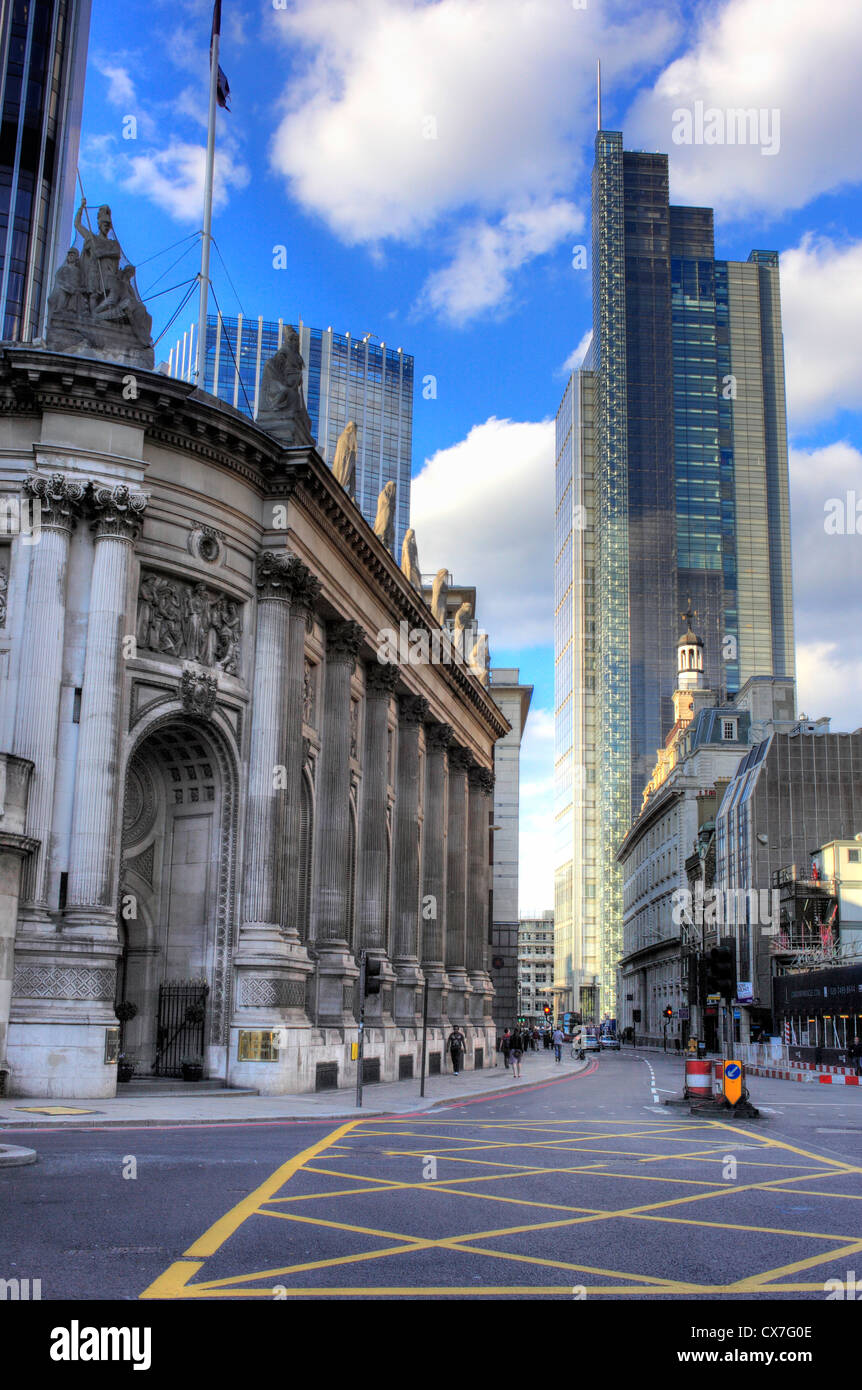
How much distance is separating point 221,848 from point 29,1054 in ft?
25.8

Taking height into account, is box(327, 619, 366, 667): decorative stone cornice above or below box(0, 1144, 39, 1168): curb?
above

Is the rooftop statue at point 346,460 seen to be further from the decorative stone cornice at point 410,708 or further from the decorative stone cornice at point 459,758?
the decorative stone cornice at point 459,758

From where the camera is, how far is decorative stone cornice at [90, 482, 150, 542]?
2912cm

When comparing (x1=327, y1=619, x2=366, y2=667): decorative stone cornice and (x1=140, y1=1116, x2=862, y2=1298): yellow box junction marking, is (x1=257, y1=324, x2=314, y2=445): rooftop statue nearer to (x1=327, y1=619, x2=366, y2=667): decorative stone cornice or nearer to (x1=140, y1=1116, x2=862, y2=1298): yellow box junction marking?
(x1=327, y1=619, x2=366, y2=667): decorative stone cornice

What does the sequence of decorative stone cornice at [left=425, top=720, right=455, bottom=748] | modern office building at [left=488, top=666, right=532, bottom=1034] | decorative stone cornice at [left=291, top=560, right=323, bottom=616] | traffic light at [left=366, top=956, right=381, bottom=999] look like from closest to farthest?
traffic light at [left=366, top=956, right=381, bottom=999], decorative stone cornice at [left=291, top=560, right=323, bottom=616], decorative stone cornice at [left=425, top=720, right=455, bottom=748], modern office building at [left=488, top=666, right=532, bottom=1034]

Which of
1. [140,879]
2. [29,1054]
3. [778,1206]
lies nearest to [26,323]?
[140,879]

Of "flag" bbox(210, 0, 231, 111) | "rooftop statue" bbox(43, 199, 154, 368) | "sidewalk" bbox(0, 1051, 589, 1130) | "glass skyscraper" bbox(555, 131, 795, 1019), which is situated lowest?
"sidewalk" bbox(0, 1051, 589, 1130)

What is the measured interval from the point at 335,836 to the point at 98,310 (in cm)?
1628

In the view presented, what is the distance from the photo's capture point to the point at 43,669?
28.0 meters

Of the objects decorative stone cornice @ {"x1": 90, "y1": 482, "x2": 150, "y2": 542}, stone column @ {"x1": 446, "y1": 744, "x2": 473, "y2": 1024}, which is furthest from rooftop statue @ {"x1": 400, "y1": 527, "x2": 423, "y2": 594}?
decorative stone cornice @ {"x1": 90, "y1": 482, "x2": 150, "y2": 542}

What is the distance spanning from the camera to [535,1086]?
4056 centimetres

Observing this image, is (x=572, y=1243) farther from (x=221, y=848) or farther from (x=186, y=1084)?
(x=221, y=848)

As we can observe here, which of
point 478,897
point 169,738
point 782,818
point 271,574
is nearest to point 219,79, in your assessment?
point 271,574

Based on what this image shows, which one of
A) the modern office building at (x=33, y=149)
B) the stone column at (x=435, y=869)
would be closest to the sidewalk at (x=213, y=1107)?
the stone column at (x=435, y=869)
